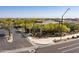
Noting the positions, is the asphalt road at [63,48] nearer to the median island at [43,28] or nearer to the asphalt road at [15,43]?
the median island at [43,28]

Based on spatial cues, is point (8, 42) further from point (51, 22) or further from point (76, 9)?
point (76, 9)

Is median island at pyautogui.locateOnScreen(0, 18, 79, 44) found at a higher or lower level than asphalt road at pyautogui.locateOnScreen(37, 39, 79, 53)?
higher

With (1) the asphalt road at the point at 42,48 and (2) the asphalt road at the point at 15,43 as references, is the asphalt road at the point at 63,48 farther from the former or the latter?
(2) the asphalt road at the point at 15,43

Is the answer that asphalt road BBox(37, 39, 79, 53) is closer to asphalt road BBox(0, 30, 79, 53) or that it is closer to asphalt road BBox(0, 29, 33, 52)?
asphalt road BBox(0, 30, 79, 53)

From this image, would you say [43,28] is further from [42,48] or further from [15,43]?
[15,43]

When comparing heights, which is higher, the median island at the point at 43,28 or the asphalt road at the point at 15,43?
the median island at the point at 43,28

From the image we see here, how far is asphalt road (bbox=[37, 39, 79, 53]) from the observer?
17.1 feet

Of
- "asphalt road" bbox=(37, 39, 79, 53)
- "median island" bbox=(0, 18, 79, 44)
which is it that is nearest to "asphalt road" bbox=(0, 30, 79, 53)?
"asphalt road" bbox=(37, 39, 79, 53)

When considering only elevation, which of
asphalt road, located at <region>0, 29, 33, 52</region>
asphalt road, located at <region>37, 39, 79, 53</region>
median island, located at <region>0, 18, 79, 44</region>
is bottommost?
asphalt road, located at <region>37, 39, 79, 53</region>

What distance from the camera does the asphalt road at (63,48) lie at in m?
5.21

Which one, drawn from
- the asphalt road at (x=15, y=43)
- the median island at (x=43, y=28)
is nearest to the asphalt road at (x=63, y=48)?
the median island at (x=43, y=28)

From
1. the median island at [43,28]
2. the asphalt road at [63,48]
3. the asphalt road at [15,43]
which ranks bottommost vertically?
the asphalt road at [63,48]

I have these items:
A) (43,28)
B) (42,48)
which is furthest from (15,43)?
(43,28)
